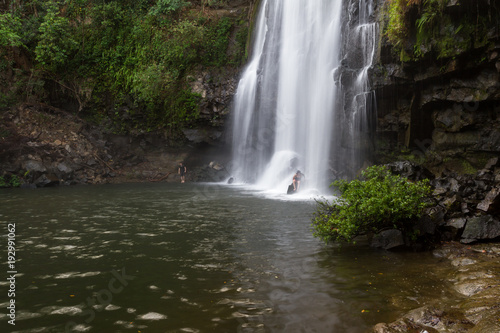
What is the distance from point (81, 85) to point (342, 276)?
29.2m

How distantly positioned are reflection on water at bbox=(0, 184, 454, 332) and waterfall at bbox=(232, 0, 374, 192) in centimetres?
971

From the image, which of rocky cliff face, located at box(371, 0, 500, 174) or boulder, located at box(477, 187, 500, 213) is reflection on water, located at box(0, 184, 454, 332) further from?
rocky cliff face, located at box(371, 0, 500, 174)

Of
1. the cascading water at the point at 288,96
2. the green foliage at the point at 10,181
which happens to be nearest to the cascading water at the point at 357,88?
the cascading water at the point at 288,96

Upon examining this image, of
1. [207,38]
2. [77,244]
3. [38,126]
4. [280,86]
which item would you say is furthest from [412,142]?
[38,126]

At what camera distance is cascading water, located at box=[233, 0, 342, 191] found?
21.4m

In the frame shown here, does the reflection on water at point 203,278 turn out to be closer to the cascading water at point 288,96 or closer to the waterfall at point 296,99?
the waterfall at point 296,99

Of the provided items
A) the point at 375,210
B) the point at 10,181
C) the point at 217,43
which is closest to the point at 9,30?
the point at 10,181

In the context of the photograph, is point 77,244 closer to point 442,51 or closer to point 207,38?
point 442,51

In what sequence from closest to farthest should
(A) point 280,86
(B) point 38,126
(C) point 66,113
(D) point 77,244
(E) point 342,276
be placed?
(E) point 342,276 → (D) point 77,244 → (A) point 280,86 → (B) point 38,126 → (C) point 66,113

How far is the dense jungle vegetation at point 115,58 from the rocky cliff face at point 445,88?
16095 millimetres

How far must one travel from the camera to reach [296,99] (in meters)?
23.9

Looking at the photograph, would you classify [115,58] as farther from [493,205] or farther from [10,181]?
[493,205]

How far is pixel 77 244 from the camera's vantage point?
897 centimetres

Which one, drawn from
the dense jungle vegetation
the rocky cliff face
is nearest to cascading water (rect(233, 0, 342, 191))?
the dense jungle vegetation
